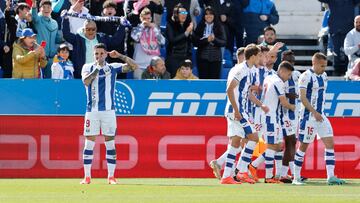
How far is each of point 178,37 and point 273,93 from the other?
4196 millimetres

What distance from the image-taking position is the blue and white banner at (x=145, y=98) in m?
21.3

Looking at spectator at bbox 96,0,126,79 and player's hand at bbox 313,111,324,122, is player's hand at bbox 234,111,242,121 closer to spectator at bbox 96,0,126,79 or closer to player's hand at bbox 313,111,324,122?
player's hand at bbox 313,111,324,122

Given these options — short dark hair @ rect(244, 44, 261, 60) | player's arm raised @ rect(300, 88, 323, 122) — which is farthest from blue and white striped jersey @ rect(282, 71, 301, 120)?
short dark hair @ rect(244, 44, 261, 60)

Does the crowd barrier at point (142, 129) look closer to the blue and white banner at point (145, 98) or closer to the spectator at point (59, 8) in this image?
the blue and white banner at point (145, 98)

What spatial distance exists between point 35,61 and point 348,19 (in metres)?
7.17

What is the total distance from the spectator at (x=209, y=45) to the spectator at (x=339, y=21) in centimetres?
258

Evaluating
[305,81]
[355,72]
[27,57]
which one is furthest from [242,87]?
[27,57]

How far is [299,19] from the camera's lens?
89.0 ft

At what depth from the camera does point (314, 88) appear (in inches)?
769

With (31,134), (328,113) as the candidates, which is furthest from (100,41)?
(328,113)

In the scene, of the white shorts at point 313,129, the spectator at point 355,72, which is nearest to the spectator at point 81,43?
the white shorts at point 313,129

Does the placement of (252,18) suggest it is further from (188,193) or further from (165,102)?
(188,193)

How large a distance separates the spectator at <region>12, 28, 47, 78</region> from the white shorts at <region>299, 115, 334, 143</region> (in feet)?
17.3

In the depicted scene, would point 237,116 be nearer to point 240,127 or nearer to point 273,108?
point 240,127
